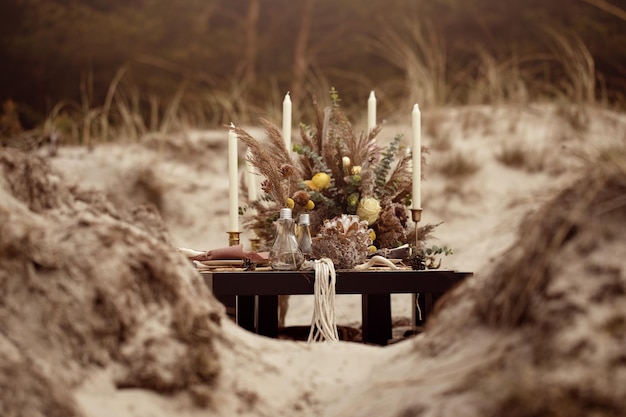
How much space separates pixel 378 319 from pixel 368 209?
382 mm

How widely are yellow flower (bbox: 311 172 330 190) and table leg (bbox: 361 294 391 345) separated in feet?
1.39

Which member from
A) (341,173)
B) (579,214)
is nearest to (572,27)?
(341,173)

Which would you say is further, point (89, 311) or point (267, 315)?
point (267, 315)

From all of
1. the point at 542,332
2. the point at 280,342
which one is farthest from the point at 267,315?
the point at 542,332

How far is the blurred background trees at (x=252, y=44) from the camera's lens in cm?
1026

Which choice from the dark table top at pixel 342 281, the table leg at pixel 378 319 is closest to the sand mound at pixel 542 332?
the dark table top at pixel 342 281

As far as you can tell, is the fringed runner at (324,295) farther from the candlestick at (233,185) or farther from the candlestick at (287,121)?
the candlestick at (287,121)

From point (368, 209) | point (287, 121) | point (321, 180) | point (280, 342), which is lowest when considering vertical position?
point (280, 342)

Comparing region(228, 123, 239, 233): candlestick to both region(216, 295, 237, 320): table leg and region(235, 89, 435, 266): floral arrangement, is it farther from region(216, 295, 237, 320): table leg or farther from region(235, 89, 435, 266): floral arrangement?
region(216, 295, 237, 320): table leg

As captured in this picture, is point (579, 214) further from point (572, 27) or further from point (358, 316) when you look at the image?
point (572, 27)

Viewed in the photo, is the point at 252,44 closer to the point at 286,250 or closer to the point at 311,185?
the point at 311,185

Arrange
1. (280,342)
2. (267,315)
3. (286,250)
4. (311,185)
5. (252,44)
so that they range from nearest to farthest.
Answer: (280,342) → (286,250) → (267,315) → (311,185) → (252,44)

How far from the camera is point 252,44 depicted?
1141 centimetres

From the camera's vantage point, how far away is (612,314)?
3.81 ft
